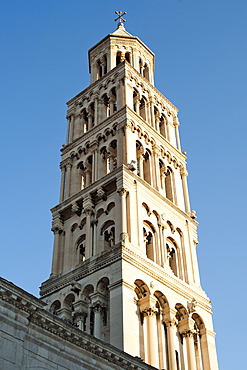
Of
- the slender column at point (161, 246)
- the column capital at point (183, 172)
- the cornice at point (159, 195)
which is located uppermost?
the column capital at point (183, 172)

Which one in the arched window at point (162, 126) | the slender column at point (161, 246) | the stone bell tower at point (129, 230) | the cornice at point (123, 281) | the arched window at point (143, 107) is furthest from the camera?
the arched window at point (162, 126)

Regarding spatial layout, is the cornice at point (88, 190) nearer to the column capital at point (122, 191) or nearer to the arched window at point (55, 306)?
the column capital at point (122, 191)

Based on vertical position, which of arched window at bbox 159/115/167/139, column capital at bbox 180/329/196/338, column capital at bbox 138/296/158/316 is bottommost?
column capital at bbox 180/329/196/338

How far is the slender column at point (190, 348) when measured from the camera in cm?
3888

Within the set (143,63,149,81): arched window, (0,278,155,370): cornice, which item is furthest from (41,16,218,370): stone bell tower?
(0,278,155,370): cornice

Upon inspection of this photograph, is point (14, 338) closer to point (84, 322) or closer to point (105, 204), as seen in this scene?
point (84, 322)

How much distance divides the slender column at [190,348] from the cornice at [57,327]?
11738 mm

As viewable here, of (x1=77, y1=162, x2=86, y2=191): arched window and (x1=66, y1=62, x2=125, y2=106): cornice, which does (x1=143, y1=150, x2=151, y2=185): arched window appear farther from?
(x1=66, y1=62, x2=125, y2=106): cornice

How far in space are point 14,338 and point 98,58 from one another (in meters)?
39.9

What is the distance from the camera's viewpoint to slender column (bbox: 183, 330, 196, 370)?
38.9 metres

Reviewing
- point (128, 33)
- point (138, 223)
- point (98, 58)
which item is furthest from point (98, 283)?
point (128, 33)

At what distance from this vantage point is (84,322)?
3853 centimetres

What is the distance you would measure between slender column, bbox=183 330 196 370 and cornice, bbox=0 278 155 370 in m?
11.7

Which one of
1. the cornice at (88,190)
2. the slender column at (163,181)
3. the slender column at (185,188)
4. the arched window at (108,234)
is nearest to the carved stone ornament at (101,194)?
the cornice at (88,190)
